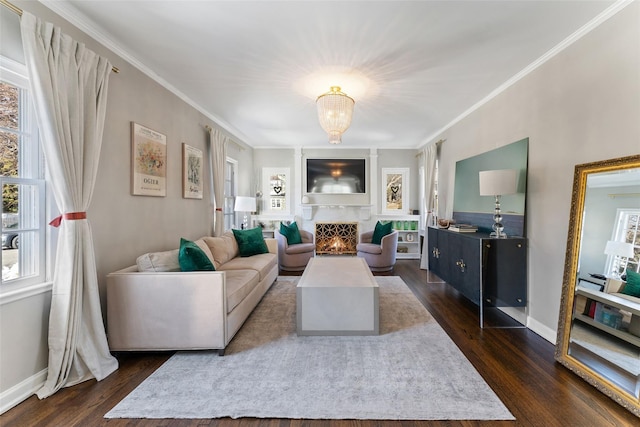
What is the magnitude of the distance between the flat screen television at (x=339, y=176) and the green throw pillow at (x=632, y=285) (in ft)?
15.6

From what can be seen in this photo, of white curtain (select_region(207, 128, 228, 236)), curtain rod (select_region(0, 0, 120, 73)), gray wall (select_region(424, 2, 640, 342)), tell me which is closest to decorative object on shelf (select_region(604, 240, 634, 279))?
gray wall (select_region(424, 2, 640, 342))

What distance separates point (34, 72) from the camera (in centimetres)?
168

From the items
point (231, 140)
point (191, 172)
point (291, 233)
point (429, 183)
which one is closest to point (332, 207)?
point (291, 233)

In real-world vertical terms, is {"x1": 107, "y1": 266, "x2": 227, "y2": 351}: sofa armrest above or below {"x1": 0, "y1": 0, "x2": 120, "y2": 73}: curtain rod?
below

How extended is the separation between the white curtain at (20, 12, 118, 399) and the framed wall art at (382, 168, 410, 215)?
5.43 meters

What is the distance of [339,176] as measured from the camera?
20.8 ft

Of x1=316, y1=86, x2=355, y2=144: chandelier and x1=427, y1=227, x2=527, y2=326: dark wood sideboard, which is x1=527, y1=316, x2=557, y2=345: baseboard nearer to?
x1=427, y1=227, x2=527, y2=326: dark wood sideboard

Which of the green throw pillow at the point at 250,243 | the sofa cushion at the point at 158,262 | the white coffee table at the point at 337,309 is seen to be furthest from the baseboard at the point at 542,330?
the sofa cushion at the point at 158,262

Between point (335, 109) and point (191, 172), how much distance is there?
6.98 feet

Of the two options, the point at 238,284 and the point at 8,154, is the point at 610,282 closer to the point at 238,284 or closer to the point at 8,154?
the point at 238,284

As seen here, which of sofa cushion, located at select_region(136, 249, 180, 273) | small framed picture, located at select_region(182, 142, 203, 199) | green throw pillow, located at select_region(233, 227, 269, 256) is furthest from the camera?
green throw pillow, located at select_region(233, 227, 269, 256)

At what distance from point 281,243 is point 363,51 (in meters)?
3.58

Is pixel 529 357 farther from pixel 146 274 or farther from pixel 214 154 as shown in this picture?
pixel 214 154

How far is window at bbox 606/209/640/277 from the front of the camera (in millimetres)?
1734
